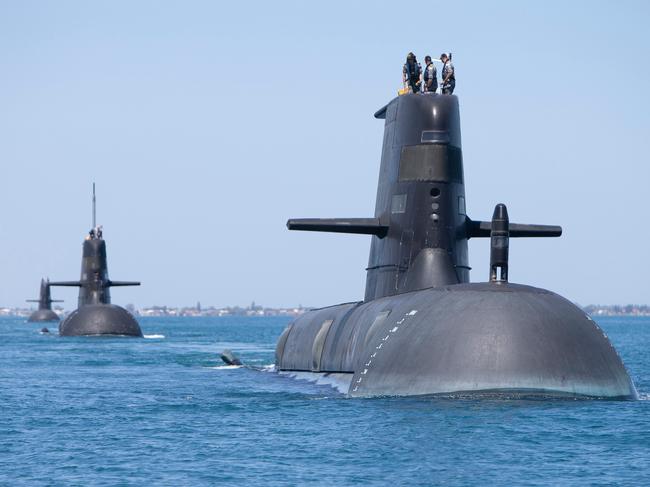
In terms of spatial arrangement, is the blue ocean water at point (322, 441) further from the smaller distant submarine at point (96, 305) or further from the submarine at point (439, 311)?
the smaller distant submarine at point (96, 305)

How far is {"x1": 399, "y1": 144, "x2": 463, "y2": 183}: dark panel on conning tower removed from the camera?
32.6 meters

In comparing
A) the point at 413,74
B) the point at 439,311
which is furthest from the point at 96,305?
the point at 439,311

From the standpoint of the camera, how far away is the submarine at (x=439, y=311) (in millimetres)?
24625

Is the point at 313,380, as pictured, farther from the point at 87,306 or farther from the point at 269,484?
the point at 87,306

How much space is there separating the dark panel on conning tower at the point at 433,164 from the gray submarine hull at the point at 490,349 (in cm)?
474

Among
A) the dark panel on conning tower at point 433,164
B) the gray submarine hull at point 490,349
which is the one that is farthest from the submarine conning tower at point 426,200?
the gray submarine hull at point 490,349

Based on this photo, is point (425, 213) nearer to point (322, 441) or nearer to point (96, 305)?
point (322, 441)

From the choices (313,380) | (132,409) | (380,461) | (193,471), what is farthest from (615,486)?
(313,380)

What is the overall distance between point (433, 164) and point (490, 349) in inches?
361

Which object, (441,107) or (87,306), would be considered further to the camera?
(87,306)

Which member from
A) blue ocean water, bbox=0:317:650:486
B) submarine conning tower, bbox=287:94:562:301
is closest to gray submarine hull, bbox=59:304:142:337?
blue ocean water, bbox=0:317:650:486

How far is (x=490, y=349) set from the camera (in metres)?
24.7

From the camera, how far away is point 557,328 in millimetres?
25266

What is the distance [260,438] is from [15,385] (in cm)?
1907
